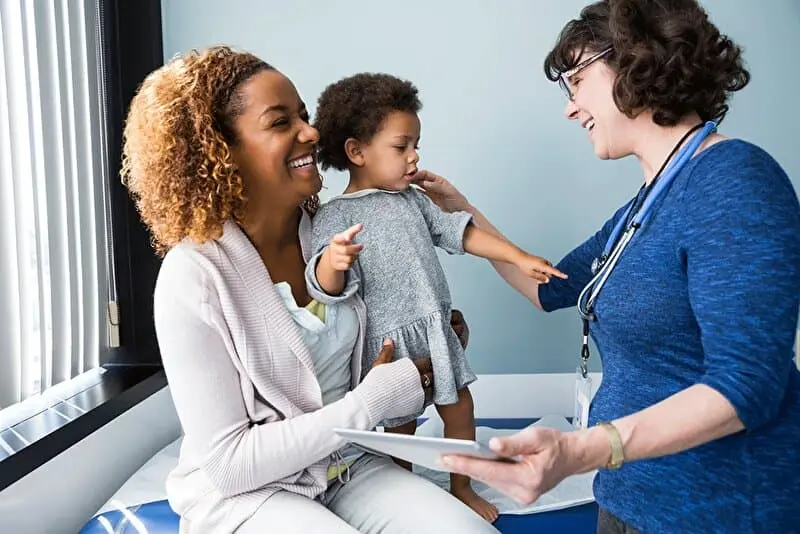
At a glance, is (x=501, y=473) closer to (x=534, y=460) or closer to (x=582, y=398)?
Answer: (x=534, y=460)

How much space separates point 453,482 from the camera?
180 cm

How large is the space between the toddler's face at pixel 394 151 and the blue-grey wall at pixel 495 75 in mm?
738

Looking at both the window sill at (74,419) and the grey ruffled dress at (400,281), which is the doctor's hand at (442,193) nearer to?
the grey ruffled dress at (400,281)

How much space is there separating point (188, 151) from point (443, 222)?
651mm

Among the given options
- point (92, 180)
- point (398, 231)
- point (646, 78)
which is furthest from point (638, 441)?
point (92, 180)

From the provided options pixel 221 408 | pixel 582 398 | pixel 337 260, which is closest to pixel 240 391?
pixel 221 408

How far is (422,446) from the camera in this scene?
38.6 inches

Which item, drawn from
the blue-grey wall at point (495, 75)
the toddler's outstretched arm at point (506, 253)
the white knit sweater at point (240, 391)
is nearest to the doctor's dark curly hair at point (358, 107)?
the toddler's outstretched arm at point (506, 253)

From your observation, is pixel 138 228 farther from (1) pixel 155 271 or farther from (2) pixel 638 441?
(2) pixel 638 441

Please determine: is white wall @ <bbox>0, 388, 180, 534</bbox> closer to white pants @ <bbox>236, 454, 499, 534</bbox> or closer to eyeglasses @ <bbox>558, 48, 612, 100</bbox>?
white pants @ <bbox>236, 454, 499, 534</bbox>

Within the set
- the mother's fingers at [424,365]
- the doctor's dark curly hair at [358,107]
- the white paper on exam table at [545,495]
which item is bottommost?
the white paper on exam table at [545,495]

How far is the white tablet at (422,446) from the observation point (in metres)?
0.94

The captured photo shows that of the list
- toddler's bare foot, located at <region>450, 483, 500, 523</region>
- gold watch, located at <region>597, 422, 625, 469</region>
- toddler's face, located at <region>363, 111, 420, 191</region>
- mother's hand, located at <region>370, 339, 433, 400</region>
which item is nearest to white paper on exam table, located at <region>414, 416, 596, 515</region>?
toddler's bare foot, located at <region>450, 483, 500, 523</region>

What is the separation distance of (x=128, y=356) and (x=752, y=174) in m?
2.08
